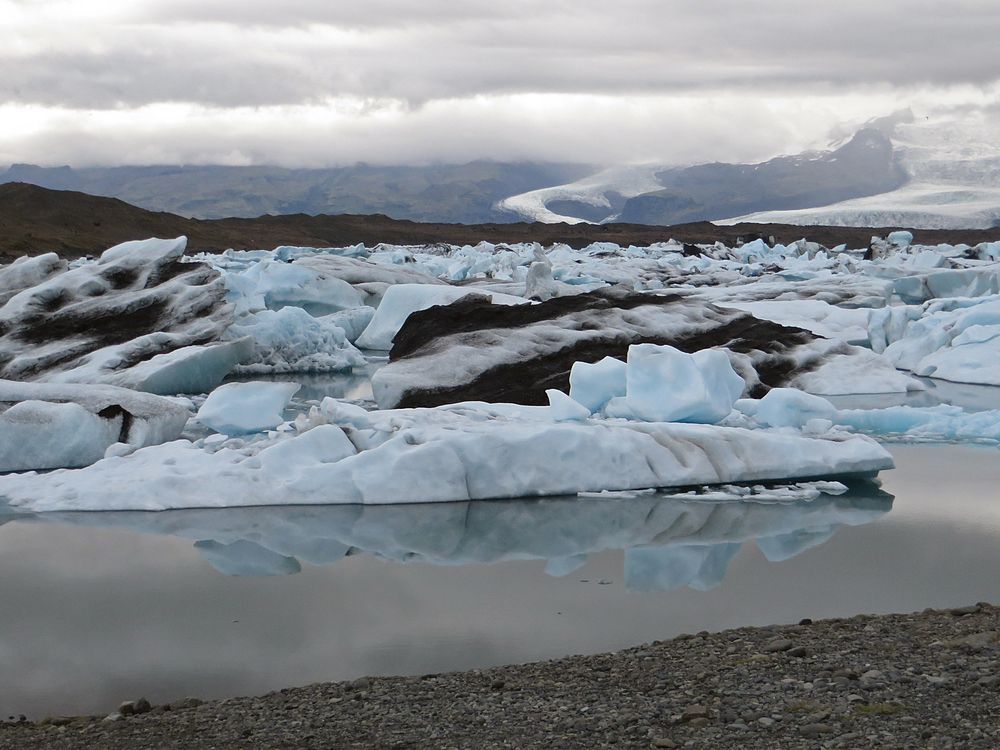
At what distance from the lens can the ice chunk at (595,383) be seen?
33.6 ft

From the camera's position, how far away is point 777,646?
4719 mm

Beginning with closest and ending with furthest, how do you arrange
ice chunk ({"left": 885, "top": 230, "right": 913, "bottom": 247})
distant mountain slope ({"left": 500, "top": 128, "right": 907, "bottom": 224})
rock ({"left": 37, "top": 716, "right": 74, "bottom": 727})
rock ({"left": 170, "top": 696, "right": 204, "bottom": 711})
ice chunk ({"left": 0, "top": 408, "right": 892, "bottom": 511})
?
rock ({"left": 37, "top": 716, "right": 74, "bottom": 727}), rock ({"left": 170, "top": 696, "right": 204, "bottom": 711}), ice chunk ({"left": 0, "top": 408, "right": 892, "bottom": 511}), ice chunk ({"left": 885, "top": 230, "right": 913, "bottom": 247}), distant mountain slope ({"left": 500, "top": 128, "right": 907, "bottom": 224})

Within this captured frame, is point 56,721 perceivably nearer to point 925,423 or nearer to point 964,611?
point 964,611

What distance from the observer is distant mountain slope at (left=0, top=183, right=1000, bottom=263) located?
40812 mm

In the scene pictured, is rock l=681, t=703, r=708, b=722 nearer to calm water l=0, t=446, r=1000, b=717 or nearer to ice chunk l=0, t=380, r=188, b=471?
calm water l=0, t=446, r=1000, b=717

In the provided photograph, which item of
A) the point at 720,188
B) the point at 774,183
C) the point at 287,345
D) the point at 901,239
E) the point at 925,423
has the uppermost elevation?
the point at 287,345

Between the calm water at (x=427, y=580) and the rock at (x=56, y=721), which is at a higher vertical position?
the rock at (x=56, y=721)

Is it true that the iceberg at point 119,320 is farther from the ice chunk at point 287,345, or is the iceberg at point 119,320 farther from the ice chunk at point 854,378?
the ice chunk at point 854,378

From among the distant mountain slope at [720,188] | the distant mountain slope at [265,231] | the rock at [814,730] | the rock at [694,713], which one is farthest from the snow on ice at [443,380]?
the distant mountain slope at [720,188]

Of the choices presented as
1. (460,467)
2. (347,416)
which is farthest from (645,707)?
(347,416)

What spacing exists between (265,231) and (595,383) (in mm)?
45883

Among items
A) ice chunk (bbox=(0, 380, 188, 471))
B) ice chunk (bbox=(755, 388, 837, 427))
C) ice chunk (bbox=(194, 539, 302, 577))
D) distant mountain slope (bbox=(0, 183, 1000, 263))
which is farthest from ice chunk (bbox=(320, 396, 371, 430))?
distant mountain slope (bbox=(0, 183, 1000, 263))

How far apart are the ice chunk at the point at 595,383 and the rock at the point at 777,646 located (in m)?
5.55

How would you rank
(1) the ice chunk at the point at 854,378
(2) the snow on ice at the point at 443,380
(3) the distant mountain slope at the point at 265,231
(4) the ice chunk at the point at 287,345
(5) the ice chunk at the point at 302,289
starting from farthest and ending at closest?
(3) the distant mountain slope at the point at 265,231
(5) the ice chunk at the point at 302,289
(4) the ice chunk at the point at 287,345
(1) the ice chunk at the point at 854,378
(2) the snow on ice at the point at 443,380
